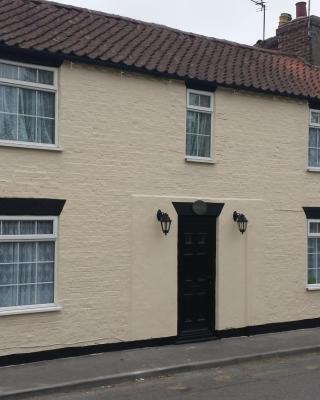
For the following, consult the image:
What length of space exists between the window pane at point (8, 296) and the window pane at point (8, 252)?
1.52 feet

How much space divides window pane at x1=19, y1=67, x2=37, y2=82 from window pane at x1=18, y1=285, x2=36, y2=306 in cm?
360

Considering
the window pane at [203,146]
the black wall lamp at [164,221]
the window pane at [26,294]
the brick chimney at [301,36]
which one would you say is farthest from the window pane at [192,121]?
the brick chimney at [301,36]

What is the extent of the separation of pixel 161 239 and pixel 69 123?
2.90 metres

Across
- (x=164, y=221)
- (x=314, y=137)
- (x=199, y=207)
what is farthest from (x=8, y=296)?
(x=314, y=137)

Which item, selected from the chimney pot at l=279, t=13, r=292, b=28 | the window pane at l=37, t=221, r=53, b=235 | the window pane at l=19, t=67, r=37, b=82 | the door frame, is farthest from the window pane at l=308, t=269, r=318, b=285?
the chimney pot at l=279, t=13, r=292, b=28

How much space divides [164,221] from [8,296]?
3.26 m

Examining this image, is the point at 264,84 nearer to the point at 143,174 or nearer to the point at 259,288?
the point at 143,174

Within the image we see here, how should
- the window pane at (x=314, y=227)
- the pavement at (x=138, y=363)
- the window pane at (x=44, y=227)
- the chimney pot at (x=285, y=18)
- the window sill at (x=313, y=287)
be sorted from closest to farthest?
the pavement at (x=138, y=363), the window pane at (x=44, y=227), the window sill at (x=313, y=287), the window pane at (x=314, y=227), the chimney pot at (x=285, y=18)

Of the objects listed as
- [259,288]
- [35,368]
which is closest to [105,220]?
[35,368]

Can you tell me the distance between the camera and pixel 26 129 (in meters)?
9.86

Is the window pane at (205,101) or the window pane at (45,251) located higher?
the window pane at (205,101)

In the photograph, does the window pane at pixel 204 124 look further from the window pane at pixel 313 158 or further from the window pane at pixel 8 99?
the window pane at pixel 8 99

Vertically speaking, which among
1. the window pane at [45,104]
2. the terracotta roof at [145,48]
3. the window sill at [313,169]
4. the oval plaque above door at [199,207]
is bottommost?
the oval plaque above door at [199,207]

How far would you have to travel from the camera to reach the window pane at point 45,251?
992cm
